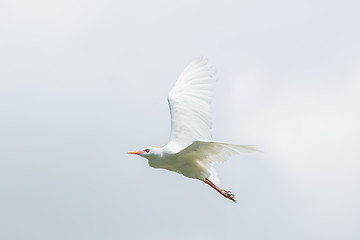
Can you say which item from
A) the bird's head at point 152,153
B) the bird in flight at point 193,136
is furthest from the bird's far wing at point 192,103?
the bird's head at point 152,153

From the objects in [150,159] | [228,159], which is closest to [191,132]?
[150,159]

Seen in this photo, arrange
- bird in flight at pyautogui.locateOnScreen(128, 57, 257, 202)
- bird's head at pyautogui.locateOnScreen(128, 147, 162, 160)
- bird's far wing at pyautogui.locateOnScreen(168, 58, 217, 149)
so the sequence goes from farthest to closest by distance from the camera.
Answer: bird's far wing at pyautogui.locateOnScreen(168, 58, 217, 149) < bird's head at pyautogui.locateOnScreen(128, 147, 162, 160) < bird in flight at pyautogui.locateOnScreen(128, 57, 257, 202)

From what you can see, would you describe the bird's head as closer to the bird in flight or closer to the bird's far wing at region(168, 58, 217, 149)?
the bird in flight

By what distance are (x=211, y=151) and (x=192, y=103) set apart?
462 cm

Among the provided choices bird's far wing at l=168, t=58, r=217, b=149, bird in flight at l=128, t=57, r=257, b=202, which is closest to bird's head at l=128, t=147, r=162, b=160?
bird in flight at l=128, t=57, r=257, b=202

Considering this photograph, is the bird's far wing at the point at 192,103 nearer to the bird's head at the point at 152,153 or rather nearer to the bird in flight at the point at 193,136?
the bird in flight at the point at 193,136

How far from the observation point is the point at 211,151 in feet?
66.0

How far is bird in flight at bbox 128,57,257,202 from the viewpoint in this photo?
20188mm

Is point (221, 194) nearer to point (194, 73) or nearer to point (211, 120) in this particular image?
point (211, 120)

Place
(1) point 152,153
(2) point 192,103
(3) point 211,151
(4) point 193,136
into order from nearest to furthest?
(3) point 211,151 → (1) point 152,153 → (4) point 193,136 → (2) point 192,103

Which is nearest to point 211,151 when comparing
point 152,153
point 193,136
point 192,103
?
point 152,153

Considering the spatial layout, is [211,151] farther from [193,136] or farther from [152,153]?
[193,136]

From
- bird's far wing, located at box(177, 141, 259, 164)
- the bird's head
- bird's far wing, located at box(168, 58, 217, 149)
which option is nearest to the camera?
bird's far wing, located at box(177, 141, 259, 164)

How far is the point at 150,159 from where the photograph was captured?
21.8 metres
